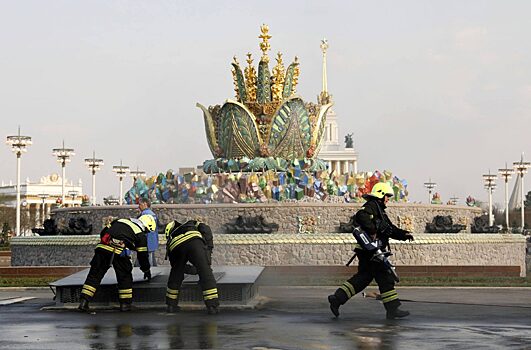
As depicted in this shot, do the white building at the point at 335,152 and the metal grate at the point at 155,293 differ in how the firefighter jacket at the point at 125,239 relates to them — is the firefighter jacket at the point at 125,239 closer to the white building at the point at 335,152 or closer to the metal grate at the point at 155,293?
the metal grate at the point at 155,293

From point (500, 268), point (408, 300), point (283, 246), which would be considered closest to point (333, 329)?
point (408, 300)

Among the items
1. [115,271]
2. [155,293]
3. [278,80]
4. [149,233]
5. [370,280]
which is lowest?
[155,293]

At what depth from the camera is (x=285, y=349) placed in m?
9.95

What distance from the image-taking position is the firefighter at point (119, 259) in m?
14.1

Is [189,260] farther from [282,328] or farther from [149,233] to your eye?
[149,233]

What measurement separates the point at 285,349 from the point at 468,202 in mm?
28234

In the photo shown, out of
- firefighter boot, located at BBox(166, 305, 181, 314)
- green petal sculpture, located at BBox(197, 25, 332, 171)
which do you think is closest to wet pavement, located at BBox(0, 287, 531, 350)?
firefighter boot, located at BBox(166, 305, 181, 314)

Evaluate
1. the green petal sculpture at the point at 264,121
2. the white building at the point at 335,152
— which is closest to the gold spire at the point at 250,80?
the green petal sculpture at the point at 264,121

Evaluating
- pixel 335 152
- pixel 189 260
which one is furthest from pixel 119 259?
pixel 335 152

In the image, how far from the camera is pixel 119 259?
14.1 m

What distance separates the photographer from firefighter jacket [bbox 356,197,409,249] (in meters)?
13.0

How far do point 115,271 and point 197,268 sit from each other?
3.80 ft

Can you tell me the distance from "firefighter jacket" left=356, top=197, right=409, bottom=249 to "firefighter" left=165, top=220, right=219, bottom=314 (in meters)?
2.20

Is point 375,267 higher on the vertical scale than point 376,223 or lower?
lower
